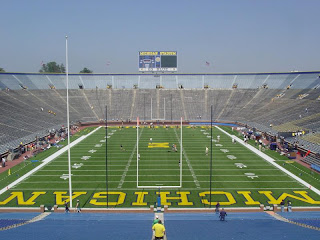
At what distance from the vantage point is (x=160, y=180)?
24.6 meters

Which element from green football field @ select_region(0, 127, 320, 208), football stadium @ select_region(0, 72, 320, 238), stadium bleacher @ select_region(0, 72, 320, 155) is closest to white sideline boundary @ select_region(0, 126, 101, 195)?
football stadium @ select_region(0, 72, 320, 238)

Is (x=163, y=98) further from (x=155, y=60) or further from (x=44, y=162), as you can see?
(x=44, y=162)

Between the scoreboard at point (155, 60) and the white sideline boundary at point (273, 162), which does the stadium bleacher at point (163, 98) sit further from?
the white sideline boundary at point (273, 162)

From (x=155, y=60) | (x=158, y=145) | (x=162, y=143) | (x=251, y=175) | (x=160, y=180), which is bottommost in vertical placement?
(x=160, y=180)

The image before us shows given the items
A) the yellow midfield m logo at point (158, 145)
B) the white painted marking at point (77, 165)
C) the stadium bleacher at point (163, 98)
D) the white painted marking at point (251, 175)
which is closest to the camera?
the white painted marking at point (251, 175)

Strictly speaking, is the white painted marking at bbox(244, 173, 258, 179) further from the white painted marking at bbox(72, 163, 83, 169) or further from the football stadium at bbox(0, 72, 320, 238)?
the white painted marking at bbox(72, 163, 83, 169)

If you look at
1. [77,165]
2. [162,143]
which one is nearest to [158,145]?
[162,143]

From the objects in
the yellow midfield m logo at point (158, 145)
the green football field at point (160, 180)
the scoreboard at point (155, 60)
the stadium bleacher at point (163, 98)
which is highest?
the scoreboard at point (155, 60)

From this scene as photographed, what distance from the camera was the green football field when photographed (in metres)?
20.4

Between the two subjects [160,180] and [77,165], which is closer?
[160,180]

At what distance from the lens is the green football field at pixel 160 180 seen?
20.4 meters

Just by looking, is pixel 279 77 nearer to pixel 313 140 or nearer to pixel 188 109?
pixel 188 109

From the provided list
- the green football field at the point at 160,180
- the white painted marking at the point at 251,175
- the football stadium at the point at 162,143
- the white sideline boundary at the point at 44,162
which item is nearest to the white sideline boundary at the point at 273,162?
the football stadium at the point at 162,143

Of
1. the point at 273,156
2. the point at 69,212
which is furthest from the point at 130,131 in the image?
the point at 69,212
